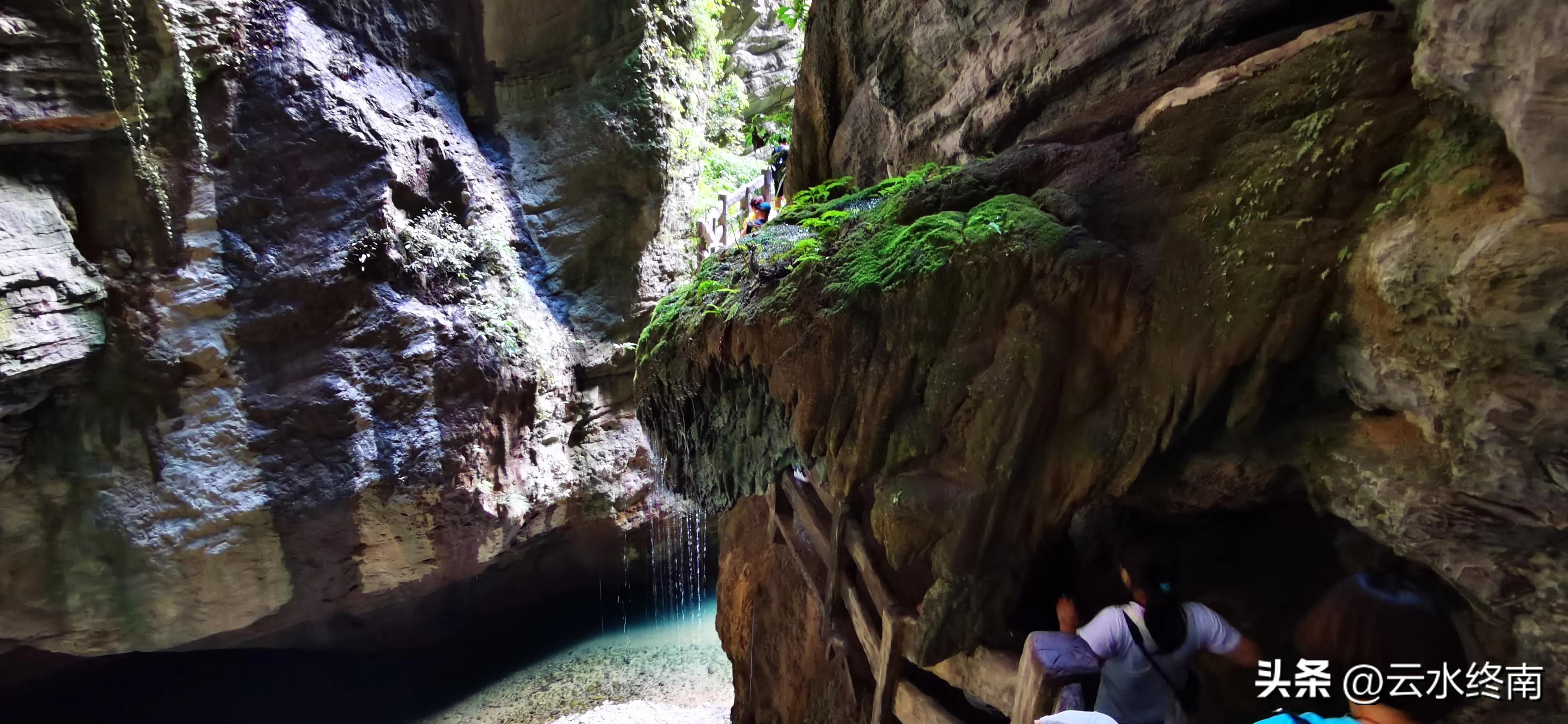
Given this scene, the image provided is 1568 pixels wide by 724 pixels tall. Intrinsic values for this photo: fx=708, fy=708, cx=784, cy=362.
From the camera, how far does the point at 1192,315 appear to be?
2.71 meters

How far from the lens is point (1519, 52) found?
1730 millimetres

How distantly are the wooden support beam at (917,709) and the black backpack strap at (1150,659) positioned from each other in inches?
43.9

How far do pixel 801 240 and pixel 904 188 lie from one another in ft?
1.97

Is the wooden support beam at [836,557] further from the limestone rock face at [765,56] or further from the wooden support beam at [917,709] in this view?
the limestone rock face at [765,56]

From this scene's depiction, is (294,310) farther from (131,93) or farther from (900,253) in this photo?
(900,253)

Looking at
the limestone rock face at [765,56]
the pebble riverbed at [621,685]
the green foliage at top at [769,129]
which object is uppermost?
the limestone rock face at [765,56]

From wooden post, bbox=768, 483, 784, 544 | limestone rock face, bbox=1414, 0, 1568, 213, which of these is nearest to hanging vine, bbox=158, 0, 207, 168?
wooden post, bbox=768, 483, 784, 544

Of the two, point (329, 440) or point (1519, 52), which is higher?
point (1519, 52)

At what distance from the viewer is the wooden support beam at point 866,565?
3.65 m

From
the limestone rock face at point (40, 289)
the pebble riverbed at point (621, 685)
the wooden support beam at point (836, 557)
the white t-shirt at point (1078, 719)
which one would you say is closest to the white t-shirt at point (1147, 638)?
the white t-shirt at point (1078, 719)

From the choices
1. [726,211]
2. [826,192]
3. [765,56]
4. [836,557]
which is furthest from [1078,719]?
[765,56]

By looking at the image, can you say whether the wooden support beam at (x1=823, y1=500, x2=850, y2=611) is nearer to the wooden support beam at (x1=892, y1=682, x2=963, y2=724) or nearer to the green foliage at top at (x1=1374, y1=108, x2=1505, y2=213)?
the wooden support beam at (x1=892, y1=682, x2=963, y2=724)

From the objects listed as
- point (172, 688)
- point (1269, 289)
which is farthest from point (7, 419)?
point (1269, 289)

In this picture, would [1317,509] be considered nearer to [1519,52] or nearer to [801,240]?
[1519,52]
